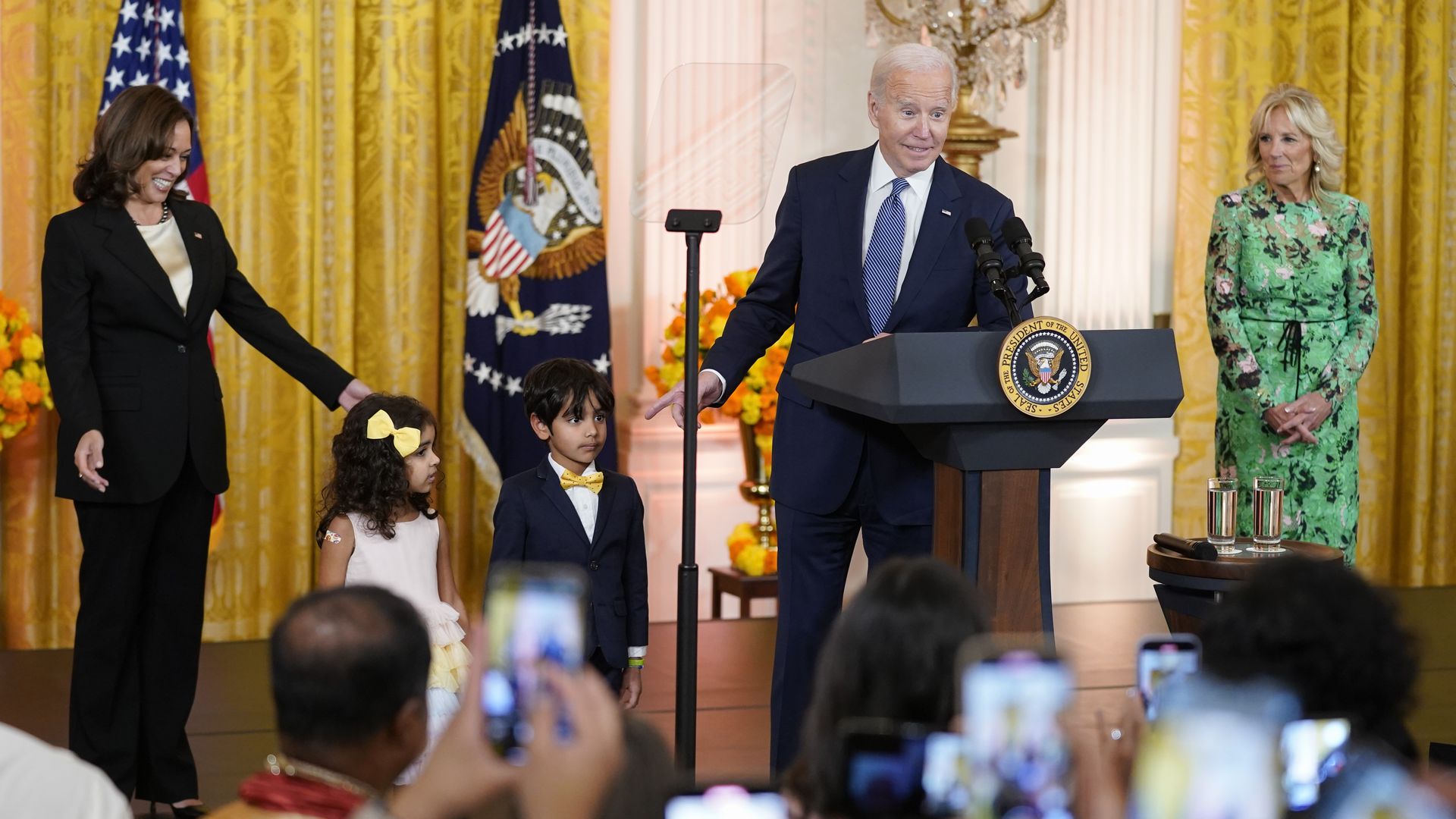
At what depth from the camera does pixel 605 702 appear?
1262 mm

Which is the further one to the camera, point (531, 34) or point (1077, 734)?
point (531, 34)

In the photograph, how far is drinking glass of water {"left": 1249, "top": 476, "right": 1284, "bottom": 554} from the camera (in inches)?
152

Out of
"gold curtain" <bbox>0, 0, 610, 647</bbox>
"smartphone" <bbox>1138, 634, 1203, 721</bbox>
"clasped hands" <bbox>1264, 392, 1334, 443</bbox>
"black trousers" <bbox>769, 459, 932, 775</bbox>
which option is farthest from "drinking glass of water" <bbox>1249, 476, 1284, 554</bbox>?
"gold curtain" <bbox>0, 0, 610, 647</bbox>

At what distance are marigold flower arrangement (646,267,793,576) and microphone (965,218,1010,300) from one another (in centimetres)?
257

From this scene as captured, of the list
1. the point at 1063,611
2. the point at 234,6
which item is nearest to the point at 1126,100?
the point at 1063,611

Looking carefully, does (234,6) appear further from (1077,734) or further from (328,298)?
(1077,734)

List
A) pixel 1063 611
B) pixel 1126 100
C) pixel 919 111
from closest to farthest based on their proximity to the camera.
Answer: pixel 919 111
pixel 1063 611
pixel 1126 100

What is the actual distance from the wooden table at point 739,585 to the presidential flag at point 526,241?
0.60 m

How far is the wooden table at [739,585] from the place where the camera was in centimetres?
542

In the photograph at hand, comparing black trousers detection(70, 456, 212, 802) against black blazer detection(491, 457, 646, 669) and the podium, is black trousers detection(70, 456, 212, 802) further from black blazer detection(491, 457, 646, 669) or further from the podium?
the podium

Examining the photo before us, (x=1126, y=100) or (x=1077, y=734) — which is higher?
(x=1126, y=100)

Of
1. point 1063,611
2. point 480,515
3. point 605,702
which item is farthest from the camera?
point 1063,611

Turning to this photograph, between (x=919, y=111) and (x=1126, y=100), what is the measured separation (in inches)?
143

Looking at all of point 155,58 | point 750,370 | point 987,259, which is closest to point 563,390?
point 987,259
